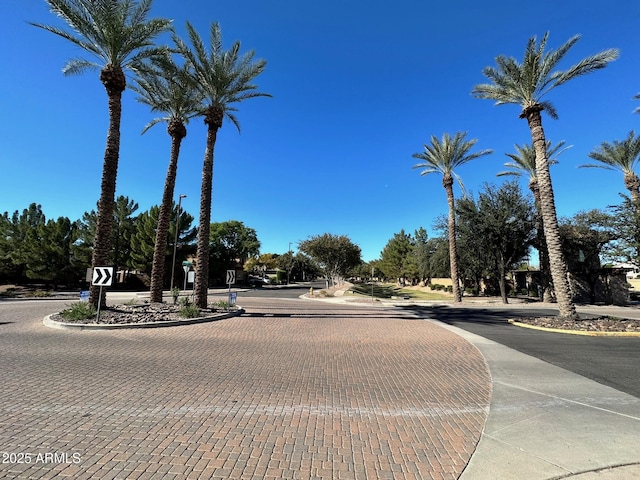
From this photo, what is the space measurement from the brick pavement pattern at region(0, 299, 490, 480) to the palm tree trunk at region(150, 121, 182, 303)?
8156mm

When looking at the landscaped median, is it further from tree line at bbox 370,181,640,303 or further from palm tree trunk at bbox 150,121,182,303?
tree line at bbox 370,181,640,303

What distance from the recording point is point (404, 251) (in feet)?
249

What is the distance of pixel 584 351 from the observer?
29.2ft

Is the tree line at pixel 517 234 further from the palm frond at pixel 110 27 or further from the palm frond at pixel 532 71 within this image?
the palm frond at pixel 110 27

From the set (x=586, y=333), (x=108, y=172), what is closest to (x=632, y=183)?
(x=586, y=333)

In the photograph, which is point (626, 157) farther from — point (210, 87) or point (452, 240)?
point (210, 87)

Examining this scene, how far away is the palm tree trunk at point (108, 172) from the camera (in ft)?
43.2

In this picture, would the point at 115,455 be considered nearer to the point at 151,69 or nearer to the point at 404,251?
the point at 151,69

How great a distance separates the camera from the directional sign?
37.0 feet

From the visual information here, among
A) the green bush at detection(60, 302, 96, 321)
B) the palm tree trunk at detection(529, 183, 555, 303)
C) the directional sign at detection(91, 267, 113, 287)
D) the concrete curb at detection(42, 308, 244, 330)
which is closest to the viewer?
the concrete curb at detection(42, 308, 244, 330)

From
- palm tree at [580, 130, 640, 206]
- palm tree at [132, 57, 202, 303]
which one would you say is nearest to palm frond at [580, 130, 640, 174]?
palm tree at [580, 130, 640, 206]

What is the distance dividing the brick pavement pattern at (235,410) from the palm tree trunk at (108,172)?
454cm

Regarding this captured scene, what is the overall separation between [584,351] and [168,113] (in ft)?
72.1

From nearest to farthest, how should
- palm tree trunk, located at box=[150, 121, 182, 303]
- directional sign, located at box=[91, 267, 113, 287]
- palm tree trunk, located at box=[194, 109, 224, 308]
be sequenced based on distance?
directional sign, located at box=[91, 267, 113, 287]
palm tree trunk, located at box=[194, 109, 224, 308]
palm tree trunk, located at box=[150, 121, 182, 303]
